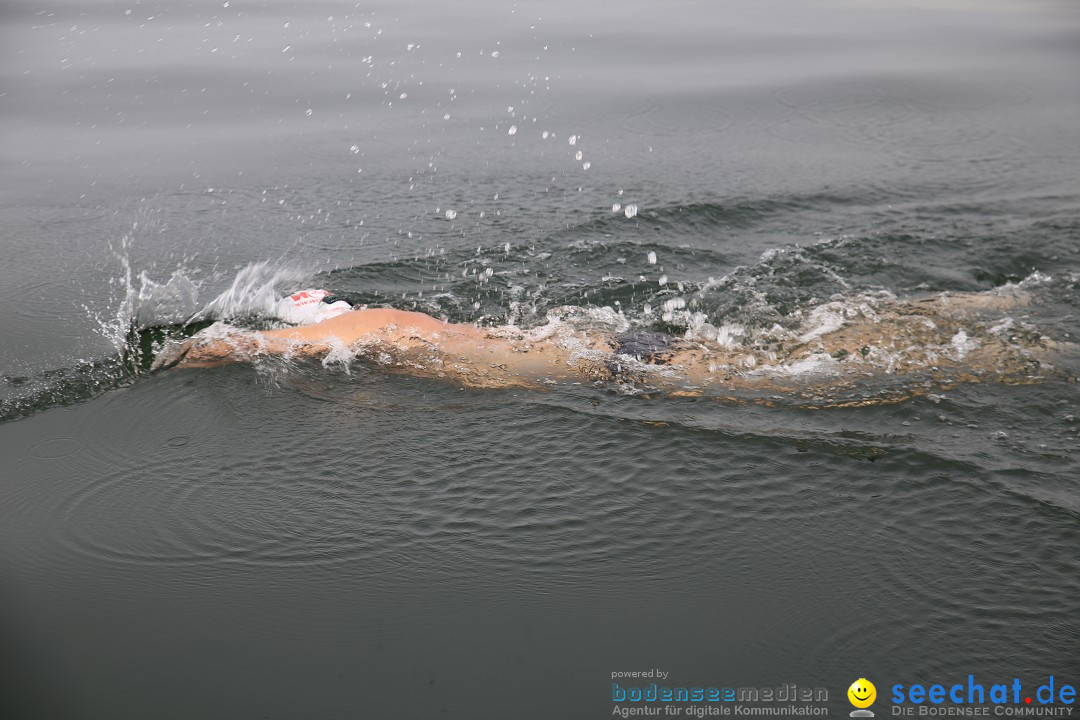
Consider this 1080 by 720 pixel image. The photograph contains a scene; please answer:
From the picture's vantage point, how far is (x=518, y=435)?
4.69m

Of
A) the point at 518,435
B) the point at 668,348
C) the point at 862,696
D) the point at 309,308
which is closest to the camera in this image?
the point at 862,696

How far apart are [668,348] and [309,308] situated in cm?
214

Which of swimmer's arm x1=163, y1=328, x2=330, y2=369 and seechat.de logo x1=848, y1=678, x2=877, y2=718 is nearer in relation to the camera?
seechat.de logo x1=848, y1=678, x2=877, y2=718

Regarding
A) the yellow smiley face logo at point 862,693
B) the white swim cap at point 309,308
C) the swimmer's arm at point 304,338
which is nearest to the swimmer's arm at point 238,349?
the swimmer's arm at point 304,338

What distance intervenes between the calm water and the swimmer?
181 millimetres

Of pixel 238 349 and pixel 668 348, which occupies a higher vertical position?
pixel 238 349


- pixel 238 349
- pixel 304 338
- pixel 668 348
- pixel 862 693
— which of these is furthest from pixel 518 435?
pixel 862 693

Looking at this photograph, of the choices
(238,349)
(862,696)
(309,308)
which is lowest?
(862,696)

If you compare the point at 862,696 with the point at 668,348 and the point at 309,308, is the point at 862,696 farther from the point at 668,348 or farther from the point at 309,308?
the point at 309,308

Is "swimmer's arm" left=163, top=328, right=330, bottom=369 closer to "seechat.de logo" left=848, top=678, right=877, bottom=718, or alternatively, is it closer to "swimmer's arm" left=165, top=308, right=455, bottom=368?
"swimmer's arm" left=165, top=308, right=455, bottom=368

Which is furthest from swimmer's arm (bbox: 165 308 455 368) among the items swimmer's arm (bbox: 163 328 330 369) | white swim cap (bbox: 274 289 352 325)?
white swim cap (bbox: 274 289 352 325)

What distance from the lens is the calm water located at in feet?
10.8

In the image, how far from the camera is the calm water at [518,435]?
10.8 feet

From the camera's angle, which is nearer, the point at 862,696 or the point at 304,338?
the point at 862,696
